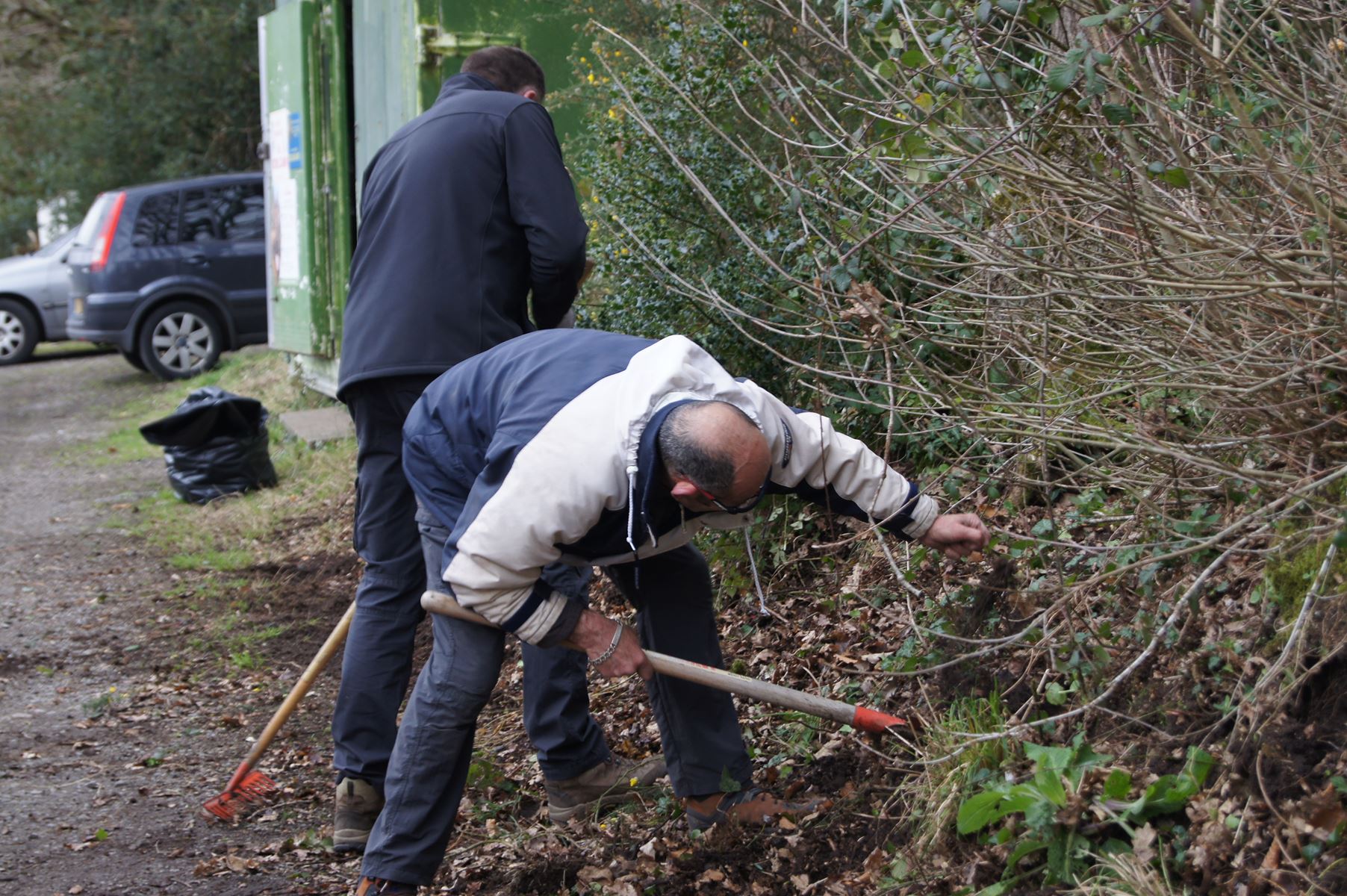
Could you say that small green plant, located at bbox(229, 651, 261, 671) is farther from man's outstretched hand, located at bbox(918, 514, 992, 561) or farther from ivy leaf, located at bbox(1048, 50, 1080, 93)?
ivy leaf, located at bbox(1048, 50, 1080, 93)

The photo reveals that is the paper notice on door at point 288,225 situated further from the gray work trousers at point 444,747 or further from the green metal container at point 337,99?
the gray work trousers at point 444,747

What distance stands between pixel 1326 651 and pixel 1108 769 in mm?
495

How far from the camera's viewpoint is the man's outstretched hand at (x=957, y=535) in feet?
10.4

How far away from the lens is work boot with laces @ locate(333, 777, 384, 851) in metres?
3.82

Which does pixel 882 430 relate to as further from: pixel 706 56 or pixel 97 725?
pixel 97 725

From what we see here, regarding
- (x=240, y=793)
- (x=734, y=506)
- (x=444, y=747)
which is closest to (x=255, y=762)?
(x=240, y=793)

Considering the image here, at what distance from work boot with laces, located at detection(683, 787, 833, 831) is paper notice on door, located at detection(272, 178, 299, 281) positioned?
7.18m

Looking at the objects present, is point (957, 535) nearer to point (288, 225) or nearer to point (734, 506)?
point (734, 506)

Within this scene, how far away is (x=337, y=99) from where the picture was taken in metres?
9.01

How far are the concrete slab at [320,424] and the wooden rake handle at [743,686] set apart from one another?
5.97 meters

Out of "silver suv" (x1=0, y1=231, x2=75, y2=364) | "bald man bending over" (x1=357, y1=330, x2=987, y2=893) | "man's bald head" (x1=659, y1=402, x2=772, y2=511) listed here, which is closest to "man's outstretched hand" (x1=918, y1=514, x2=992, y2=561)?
"bald man bending over" (x1=357, y1=330, x2=987, y2=893)

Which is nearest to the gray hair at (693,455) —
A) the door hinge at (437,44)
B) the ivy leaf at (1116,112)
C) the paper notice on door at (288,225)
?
the ivy leaf at (1116,112)

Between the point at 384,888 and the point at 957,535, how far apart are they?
1.64m

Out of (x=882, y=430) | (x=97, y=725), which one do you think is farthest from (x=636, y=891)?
(x=97, y=725)
